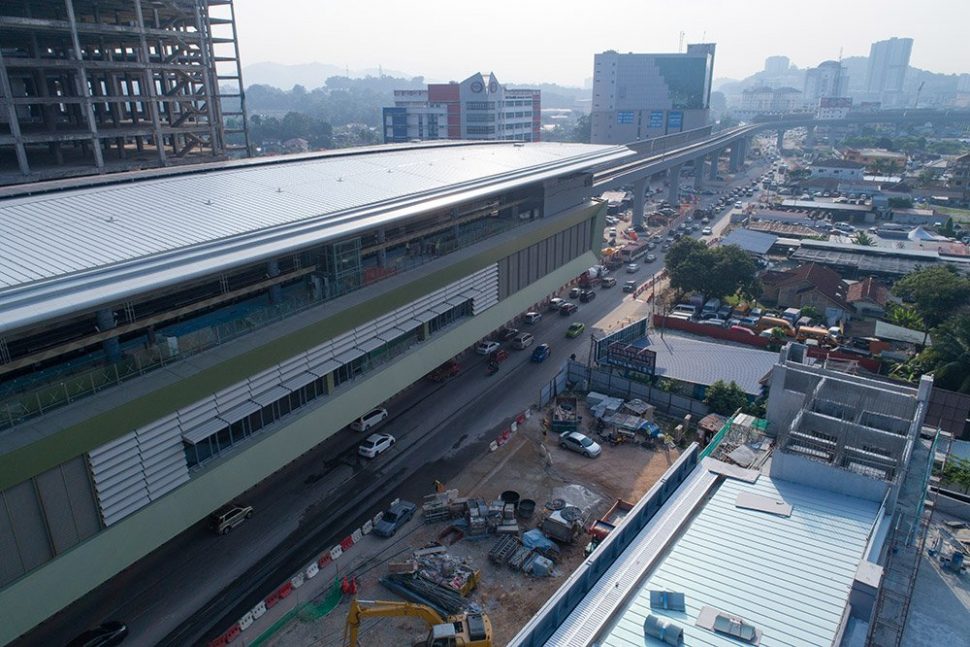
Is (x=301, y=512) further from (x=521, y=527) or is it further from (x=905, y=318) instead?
(x=905, y=318)

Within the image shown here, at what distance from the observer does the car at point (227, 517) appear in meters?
21.4

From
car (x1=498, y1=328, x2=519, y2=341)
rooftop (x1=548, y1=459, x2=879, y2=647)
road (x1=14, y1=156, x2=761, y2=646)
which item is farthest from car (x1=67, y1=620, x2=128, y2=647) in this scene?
car (x1=498, y1=328, x2=519, y2=341)

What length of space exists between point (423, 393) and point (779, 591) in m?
20.3

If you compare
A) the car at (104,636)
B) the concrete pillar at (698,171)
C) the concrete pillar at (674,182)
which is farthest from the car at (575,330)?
the concrete pillar at (698,171)

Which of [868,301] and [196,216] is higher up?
[196,216]

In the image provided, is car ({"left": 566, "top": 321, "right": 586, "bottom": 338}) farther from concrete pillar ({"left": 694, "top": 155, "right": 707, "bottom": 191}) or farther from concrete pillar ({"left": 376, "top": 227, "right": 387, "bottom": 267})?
concrete pillar ({"left": 694, "top": 155, "right": 707, "bottom": 191})

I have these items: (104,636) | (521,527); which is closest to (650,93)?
(521,527)

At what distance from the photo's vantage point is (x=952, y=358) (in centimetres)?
3150

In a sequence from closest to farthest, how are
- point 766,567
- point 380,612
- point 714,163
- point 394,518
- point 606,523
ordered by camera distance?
point 766,567
point 380,612
point 394,518
point 606,523
point 714,163

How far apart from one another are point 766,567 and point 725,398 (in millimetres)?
15559

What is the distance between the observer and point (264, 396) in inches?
816

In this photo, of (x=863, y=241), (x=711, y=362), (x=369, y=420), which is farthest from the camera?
(x=863, y=241)

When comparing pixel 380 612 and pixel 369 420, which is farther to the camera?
pixel 369 420

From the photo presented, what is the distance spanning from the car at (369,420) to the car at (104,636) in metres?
12.1
